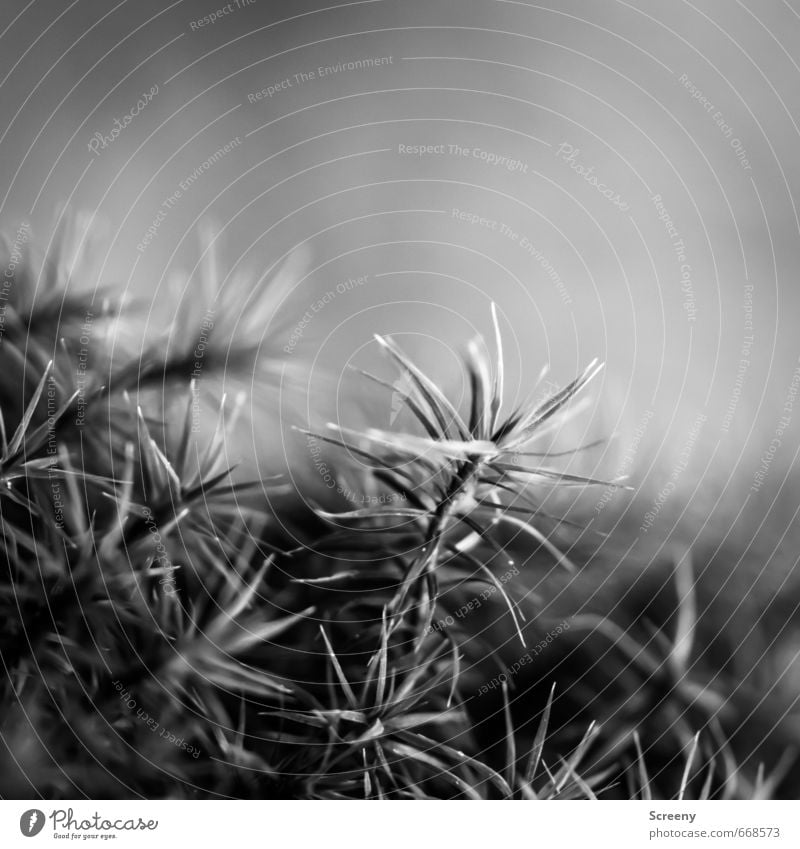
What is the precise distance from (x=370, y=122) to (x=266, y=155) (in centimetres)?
9

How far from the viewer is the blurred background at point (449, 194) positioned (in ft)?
1.84

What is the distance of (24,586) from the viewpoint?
0.55 metres

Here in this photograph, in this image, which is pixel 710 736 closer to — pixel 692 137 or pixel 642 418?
pixel 642 418

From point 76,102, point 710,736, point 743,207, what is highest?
point 76,102

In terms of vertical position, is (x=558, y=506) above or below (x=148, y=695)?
above

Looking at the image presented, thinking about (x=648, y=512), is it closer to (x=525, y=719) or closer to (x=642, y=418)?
(x=642, y=418)

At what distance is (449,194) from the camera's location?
565mm

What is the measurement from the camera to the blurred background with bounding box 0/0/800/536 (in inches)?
22.0

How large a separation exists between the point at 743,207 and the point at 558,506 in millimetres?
296

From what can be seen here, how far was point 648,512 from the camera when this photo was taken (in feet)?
1.87

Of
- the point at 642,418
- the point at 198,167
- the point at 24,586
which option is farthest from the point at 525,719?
the point at 198,167
